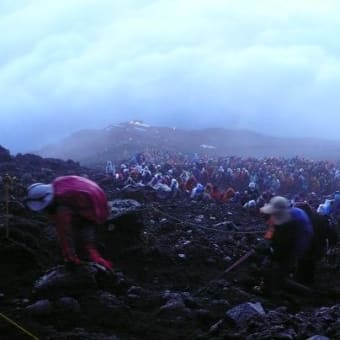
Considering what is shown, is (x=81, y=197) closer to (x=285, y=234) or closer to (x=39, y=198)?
(x=39, y=198)

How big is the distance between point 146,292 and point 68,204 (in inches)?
71.9

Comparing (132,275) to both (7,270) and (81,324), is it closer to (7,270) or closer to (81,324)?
A: (7,270)

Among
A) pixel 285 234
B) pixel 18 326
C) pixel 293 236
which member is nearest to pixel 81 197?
pixel 18 326

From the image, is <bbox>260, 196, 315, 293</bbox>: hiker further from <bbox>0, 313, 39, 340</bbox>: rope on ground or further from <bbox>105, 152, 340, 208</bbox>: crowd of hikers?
<bbox>105, 152, 340, 208</bbox>: crowd of hikers

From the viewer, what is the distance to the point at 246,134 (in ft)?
399

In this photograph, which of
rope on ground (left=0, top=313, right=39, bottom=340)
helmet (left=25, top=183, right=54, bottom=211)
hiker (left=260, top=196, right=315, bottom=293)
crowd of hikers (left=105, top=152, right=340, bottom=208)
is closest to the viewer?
rope on ground (left=0, top=313, right=39, bottom=340)

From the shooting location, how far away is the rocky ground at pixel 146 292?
677cm

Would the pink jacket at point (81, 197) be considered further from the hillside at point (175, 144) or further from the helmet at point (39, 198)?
the hillside at point (175, 144)

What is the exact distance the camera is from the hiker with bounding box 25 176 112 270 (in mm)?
7574

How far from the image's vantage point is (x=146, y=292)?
841cm

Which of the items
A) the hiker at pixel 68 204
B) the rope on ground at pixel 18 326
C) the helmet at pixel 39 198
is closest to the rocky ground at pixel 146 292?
the rope on ground at pixel 18 326

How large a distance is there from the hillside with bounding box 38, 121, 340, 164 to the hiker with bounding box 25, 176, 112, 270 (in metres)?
67.4

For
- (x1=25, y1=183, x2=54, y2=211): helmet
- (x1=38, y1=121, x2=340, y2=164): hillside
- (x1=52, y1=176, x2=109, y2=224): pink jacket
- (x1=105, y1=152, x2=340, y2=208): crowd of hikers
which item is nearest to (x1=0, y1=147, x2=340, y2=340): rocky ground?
(x1=52, y1=176, x2=109, y2=224): pink jacket

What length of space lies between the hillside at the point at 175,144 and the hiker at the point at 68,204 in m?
67.4
